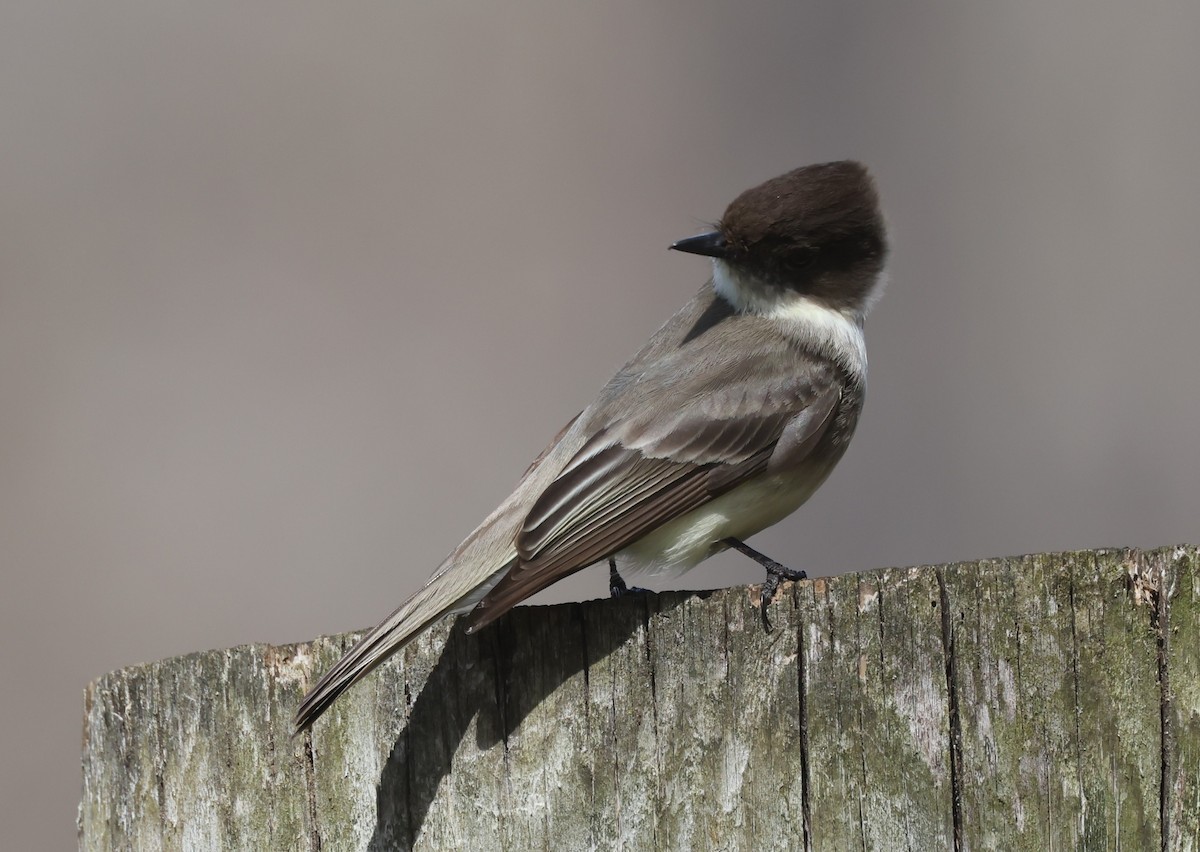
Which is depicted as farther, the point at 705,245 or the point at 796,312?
the point at 796,312

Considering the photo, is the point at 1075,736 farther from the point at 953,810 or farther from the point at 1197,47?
the point at 1197,47

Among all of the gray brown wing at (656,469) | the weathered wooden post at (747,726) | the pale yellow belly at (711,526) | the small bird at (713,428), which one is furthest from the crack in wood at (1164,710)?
the pale yellow belly at (711,526)

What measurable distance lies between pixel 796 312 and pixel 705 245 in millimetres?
506

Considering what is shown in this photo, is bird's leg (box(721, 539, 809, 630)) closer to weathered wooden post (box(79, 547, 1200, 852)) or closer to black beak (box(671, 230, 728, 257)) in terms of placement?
weathered wooden post (box(79, 547, 1200, 852))

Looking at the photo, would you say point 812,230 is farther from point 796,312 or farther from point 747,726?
point 747,726

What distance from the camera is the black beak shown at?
5.21 meters

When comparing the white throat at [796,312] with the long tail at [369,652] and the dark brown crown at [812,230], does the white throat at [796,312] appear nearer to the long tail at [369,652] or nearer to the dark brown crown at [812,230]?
the dark brown crown at [812,230]

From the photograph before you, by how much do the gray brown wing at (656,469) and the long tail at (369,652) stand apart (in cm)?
36

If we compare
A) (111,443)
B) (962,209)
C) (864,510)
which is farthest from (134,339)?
(962,209)

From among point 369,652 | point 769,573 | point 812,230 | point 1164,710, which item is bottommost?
point 1164,710

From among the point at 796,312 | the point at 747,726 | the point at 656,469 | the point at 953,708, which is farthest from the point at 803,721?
the point at 796,312

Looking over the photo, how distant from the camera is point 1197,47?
8281 mm

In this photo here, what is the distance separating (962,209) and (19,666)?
20.6 ft

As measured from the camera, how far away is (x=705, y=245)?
5.30 meters
